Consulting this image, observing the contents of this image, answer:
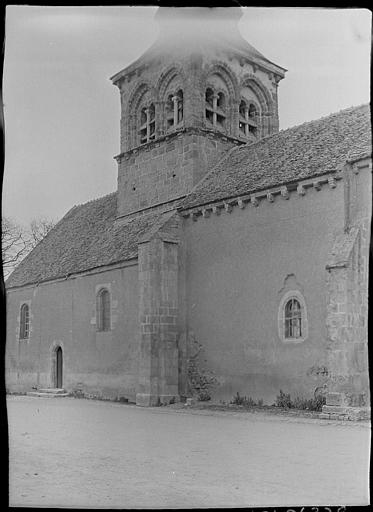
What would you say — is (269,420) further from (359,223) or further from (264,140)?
(264,140)

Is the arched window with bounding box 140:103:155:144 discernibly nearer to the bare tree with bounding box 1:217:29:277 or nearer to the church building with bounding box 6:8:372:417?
the church building with bounding box 6:8:372:417

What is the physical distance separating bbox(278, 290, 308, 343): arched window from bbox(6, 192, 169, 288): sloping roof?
355 cm

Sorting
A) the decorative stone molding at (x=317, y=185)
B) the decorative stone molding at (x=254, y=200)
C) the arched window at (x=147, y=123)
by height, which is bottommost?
the decorative stone molding at (x=254, y=200)

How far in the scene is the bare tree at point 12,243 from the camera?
9648 millimetres

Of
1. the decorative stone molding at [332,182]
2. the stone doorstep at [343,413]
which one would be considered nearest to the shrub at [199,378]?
the stone doorstep at [343,413]

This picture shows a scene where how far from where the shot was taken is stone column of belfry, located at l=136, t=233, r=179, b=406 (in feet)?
42.8

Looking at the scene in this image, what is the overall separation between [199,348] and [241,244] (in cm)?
232

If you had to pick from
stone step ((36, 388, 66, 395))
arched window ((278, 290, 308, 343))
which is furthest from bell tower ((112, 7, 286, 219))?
arched window ((278, 290, 308, 343))

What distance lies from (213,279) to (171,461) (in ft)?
18.1

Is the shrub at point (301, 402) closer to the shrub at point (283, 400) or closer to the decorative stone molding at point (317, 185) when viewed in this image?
the shrub at point (283, 400)

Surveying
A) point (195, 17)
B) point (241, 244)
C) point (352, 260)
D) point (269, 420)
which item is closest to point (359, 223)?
point (352, 260)

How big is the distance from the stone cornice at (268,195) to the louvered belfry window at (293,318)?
2.13m

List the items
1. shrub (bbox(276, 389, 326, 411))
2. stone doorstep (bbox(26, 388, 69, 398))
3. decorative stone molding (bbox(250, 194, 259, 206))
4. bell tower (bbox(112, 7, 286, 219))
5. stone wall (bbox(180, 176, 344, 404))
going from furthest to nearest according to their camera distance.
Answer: decorative stone molding (bbox(250, 194, 259, 206)) < stone wall (bbox(180, 176, 344, 404)) < shrub (bbox(276, 389, 326, 411)) < bell tower (bbox(112, 7, 286, 219)) < stone doorstep (bbox(26, 388, 69, 398))

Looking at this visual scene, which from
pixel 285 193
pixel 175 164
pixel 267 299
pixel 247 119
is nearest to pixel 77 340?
pixel 267 299
